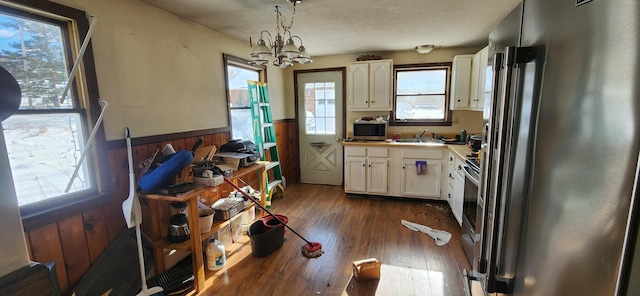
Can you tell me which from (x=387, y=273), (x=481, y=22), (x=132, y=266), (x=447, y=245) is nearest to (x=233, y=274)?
(x=132, y=266)

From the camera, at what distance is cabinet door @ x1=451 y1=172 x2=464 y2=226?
113 inches

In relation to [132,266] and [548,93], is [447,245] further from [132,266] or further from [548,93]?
[132,266]

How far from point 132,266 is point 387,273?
6.34 ft

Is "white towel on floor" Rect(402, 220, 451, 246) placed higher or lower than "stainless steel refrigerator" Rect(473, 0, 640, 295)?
lower

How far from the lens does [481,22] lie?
2775mm

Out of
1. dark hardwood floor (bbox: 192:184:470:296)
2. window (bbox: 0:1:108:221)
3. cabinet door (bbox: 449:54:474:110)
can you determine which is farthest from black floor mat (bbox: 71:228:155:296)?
cabinet door (bbox: 449:54:474:110)

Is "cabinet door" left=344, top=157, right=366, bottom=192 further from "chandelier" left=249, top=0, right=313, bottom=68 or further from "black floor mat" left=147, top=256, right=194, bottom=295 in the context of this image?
"black floor mat" left=147, top=256, right=194, bottom=295

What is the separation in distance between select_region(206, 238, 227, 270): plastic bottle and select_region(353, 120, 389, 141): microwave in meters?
2.54

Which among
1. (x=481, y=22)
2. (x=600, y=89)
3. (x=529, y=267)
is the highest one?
(x=481, y=22)

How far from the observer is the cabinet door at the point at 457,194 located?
2.88 metres

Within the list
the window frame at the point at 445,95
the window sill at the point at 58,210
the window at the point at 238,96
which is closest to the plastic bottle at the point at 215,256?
the window sill at the point at 58,210

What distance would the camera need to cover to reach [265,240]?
2523 millimetres

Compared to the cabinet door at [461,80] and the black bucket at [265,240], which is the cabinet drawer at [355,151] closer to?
the cabinet door at [461,80]

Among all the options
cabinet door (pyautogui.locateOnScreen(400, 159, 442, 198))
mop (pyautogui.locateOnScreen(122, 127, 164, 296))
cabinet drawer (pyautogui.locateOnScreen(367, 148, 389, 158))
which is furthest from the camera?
cabinet drawer (pyautogui.locateOnScreen(367, 148, 389, 158))
